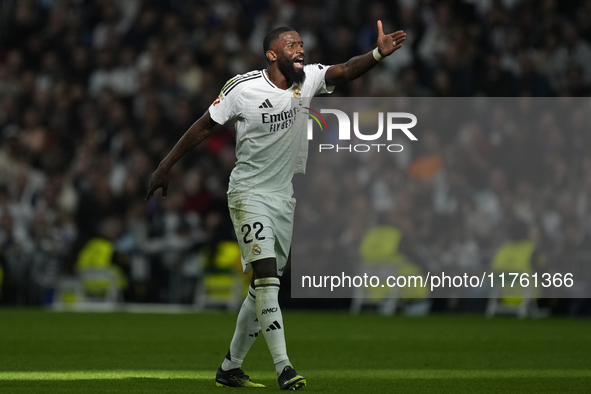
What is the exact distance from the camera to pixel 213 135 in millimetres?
18797

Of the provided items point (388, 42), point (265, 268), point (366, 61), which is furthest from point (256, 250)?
point (388, 42)

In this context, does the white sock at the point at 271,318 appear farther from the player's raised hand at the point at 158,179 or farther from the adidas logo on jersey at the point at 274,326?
the player's raised hand at the point at 158,179

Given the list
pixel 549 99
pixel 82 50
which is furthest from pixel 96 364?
pixel 82 50

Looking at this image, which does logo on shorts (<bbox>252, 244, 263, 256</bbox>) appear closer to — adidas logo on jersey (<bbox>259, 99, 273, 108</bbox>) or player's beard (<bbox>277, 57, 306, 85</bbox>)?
adidas logo on jersey (<bbox>259, 99, 273, 108</bbox>)

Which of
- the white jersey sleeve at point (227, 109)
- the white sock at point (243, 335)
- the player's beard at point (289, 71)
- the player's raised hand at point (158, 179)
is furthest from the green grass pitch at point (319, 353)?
the player's beard at point (289, 71)

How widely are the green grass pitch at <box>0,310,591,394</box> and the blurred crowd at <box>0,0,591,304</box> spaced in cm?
210

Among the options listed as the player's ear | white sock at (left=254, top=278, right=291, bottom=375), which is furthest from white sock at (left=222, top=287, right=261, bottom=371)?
the player's ear

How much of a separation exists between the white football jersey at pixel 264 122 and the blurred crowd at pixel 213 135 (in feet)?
30.9

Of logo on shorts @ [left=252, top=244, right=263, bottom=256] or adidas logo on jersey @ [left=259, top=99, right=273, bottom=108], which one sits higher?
adidas logo on jersey @ [left=259, top=99, right=273, bottom=108]

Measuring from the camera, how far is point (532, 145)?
53.1 feet

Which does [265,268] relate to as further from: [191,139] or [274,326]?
[191,139]

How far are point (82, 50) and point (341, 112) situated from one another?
7.02 m

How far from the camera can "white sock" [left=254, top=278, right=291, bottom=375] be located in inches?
261

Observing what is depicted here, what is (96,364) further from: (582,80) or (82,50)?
(82,50)
